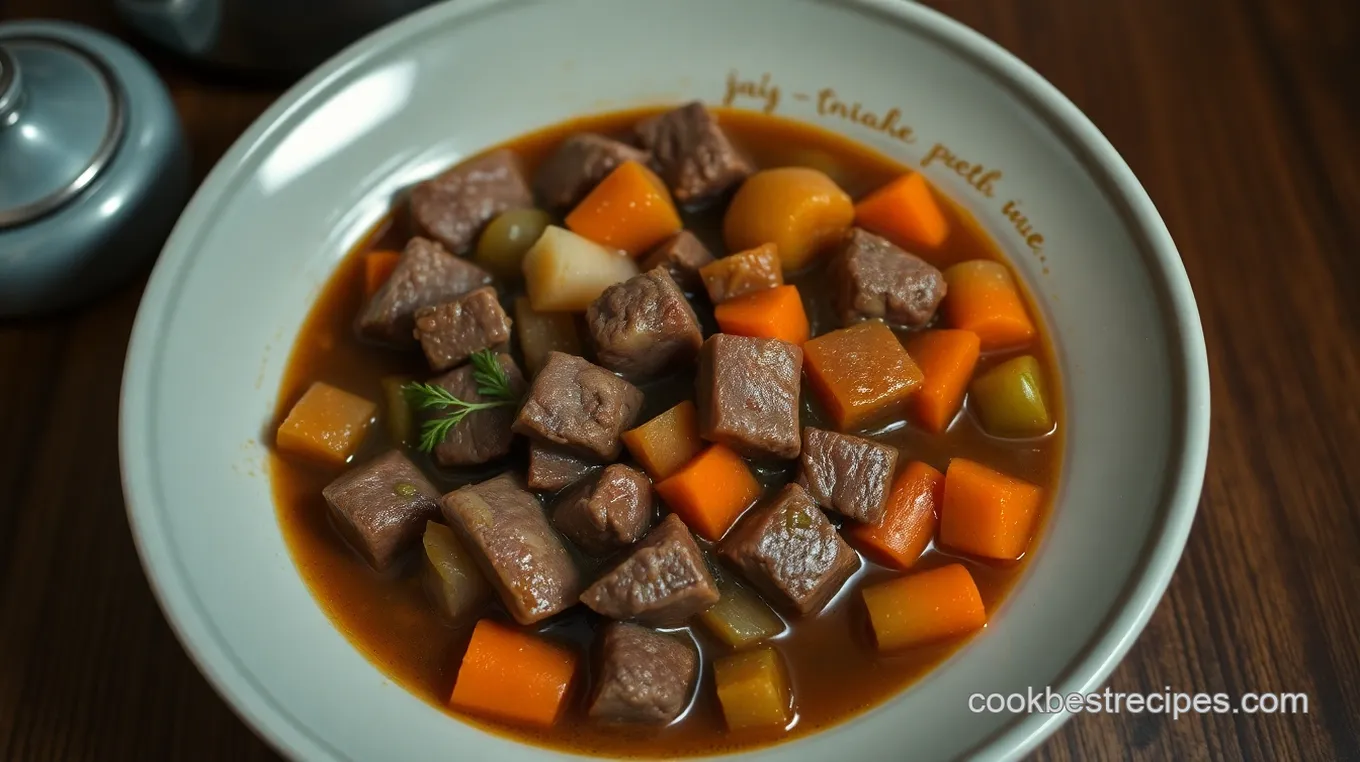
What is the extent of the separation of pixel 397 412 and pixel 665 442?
80 cm

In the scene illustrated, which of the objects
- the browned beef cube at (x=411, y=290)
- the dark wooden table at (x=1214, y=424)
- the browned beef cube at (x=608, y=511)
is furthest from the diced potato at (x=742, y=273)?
the dark wooden table at (x=1214, y=424)

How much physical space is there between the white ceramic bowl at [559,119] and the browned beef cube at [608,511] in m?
0.54

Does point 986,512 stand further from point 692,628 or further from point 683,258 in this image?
point 683,258

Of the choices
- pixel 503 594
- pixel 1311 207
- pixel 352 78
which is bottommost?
pixel 503 594

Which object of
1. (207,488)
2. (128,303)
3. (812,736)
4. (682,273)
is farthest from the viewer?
(128,303)

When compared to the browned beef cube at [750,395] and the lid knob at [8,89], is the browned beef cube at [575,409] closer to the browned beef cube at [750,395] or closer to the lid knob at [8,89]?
the browned beef cube at [750,395]

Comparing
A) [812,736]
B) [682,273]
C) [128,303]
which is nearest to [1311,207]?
[682,273]

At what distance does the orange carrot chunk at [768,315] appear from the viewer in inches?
115

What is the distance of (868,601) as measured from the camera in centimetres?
261

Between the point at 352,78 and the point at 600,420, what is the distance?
139 cm

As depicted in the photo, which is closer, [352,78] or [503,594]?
[503,594]

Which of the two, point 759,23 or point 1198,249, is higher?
point 1198,249

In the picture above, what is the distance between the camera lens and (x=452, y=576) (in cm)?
261

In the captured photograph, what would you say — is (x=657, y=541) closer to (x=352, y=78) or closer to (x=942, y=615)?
(x=942, y=615)
